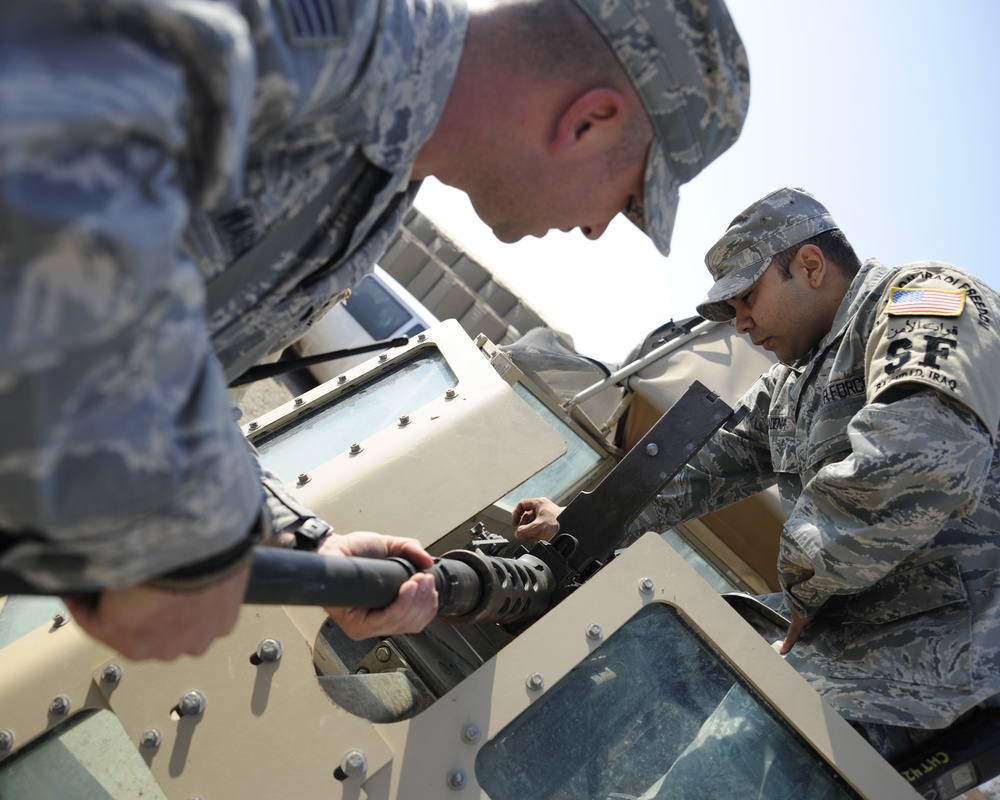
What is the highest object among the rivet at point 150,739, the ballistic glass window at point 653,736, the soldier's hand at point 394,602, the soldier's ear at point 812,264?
the soldier's ear at point 812,264

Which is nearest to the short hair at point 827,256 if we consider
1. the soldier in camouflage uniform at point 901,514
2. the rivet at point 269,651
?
the soldier in camouflage uniform at point 901,514

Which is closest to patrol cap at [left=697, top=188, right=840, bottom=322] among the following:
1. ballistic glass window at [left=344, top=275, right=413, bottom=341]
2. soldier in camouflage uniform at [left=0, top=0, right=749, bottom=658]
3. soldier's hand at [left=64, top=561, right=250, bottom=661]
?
soldier in camouflage uniform at [left=0, top=0, right=749, bottom=658]

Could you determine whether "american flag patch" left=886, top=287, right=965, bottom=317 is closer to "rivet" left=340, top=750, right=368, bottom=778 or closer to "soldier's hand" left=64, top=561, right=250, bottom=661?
"rivet" left=340, top=750, right=368, bottom=778

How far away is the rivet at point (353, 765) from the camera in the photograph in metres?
1.62

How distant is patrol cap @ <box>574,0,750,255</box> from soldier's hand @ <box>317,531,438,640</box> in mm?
655

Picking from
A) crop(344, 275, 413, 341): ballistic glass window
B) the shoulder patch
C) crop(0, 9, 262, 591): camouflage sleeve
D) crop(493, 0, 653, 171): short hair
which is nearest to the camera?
crop(0, 9, 262, 591): camouflage sleeve

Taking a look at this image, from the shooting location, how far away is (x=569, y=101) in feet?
4.06

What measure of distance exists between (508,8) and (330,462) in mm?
1384

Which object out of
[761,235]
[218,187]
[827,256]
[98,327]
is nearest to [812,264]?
[827,256]

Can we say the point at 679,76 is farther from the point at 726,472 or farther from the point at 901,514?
the point at 726,472

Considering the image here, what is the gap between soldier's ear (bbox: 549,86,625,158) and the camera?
124 cm

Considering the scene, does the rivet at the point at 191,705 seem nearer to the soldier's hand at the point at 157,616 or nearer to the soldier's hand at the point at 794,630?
the soldier's hand at the point at 157,616

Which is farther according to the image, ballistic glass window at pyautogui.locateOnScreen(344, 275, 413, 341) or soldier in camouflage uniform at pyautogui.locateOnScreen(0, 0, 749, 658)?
ballistic glass window at pyautogui.locateOnScreen(344, 275, 413, 341)

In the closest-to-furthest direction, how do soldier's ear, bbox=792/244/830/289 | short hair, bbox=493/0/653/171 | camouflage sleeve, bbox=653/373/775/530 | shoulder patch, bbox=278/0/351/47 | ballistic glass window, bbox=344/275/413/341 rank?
shoulder patch, bbox=278/0/351/47 < short hair, bbox=493/0/653/171 < soldier's ear, bbox=792/244/830/289 < camouflage sleeve, bbox=653/373/775/530 < ballistic glass window, bbox=344/275/413/341
